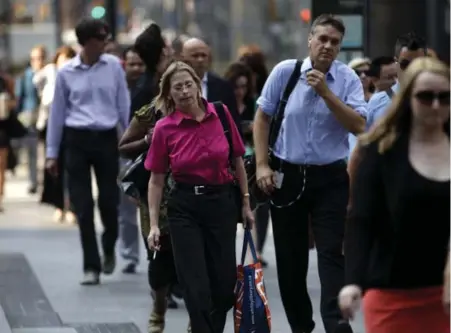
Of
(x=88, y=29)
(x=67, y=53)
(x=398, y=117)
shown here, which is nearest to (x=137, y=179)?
(x=88, y=29)

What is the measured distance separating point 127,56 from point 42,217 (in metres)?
5.93

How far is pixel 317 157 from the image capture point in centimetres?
845

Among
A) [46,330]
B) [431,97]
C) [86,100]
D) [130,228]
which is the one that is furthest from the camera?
[130,228]

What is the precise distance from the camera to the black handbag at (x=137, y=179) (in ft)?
29.9

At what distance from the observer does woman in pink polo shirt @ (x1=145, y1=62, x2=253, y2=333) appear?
8016 millimetres

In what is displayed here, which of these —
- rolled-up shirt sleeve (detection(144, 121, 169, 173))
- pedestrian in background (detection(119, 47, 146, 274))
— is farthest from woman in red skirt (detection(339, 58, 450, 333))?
pedestrian in background (detection(119, 47, 146, 274))

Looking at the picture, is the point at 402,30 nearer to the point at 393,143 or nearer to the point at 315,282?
the point at 315,282

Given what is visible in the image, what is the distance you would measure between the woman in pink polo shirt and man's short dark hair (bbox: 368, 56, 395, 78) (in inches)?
82.4

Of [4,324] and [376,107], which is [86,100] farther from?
[376,107]

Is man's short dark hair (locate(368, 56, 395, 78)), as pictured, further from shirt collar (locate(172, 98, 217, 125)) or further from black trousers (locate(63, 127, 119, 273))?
black trousers (locate(63, 127, 119, 273))

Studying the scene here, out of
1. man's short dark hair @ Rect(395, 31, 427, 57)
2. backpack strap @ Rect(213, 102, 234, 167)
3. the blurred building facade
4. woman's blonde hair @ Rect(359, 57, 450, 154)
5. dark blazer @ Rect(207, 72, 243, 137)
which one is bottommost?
the blurred building facade

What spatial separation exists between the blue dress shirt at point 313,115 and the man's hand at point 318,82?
0.21 m

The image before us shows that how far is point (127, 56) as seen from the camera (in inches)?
497

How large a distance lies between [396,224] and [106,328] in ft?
14.6
